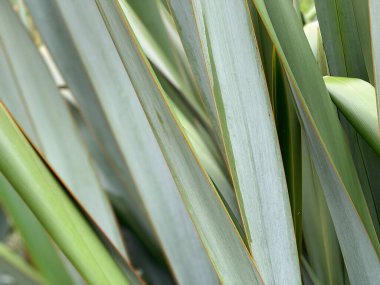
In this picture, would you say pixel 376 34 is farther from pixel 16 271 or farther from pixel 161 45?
pixel 161 45

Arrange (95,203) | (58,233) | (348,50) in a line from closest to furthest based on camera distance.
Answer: (58,233) → (348,50) → (95,203)

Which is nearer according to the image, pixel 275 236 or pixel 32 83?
pixel 275 236

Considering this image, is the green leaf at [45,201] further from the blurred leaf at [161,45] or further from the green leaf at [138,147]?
the blurred leaf at [161,45]

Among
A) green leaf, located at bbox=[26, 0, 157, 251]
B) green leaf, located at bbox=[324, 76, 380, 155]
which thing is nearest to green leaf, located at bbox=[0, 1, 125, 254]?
green leaf, located at bbox=[26, 0, 157, 251]

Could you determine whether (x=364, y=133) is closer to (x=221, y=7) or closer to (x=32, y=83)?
(x=221, y=7)

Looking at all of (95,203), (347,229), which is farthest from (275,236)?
(95,203)

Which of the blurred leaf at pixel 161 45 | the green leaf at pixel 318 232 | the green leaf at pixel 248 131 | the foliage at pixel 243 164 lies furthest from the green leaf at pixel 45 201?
the blurred leaf at pixel 161 45

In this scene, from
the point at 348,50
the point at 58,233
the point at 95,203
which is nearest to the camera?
the point at 58,233
